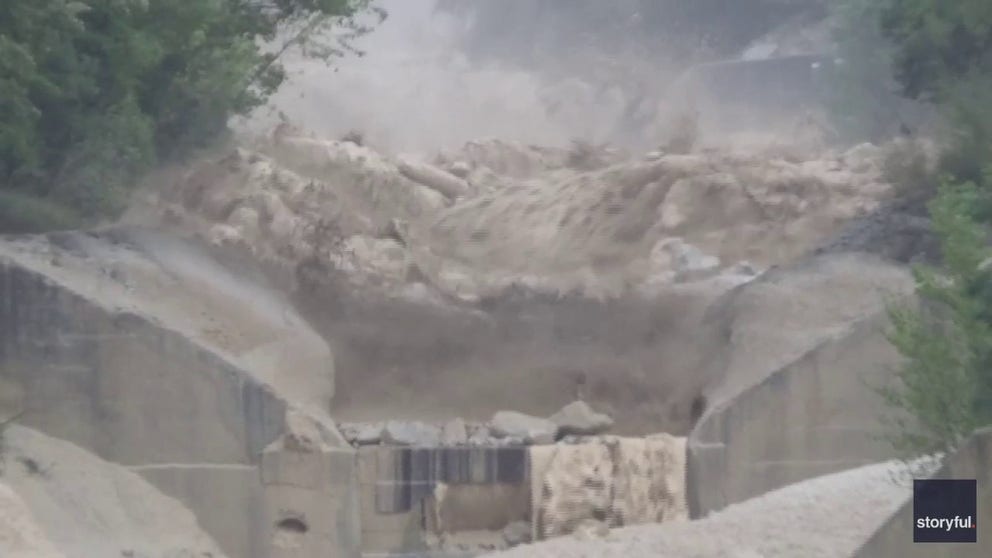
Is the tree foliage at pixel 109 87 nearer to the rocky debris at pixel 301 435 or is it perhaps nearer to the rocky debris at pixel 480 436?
the rocky debris at pixel 301 435

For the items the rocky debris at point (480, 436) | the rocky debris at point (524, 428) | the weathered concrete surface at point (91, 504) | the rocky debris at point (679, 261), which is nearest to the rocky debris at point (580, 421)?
the rocky debris at point (524, 428)

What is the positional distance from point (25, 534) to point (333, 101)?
43647 millimetres

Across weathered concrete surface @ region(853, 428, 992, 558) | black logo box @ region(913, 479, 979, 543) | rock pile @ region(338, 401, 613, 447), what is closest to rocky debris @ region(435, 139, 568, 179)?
rock pile @ region(338, 401, 613, 447)

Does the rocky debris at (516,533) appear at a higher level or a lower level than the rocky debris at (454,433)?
lower

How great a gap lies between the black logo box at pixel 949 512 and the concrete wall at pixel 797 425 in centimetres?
1156

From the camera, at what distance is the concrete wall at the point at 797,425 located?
88.3 ft

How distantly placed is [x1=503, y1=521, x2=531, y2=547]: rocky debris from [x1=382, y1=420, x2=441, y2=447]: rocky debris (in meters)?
1.68

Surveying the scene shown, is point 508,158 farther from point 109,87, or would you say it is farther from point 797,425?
point 797,425

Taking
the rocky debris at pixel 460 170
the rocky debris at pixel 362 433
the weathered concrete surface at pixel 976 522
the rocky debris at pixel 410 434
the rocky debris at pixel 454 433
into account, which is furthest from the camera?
the rocky debris at pixel 460 170

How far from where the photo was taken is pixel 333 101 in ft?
200

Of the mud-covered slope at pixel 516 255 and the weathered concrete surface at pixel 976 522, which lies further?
the mud-covered slope at pixel 516 255

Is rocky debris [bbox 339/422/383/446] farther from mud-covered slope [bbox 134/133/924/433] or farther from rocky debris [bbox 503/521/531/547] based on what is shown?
mud-covered slope [bbox 134/133/924/433]

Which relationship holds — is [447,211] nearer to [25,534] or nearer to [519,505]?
[519,505]

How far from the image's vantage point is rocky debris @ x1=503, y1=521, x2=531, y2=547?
27.6 meters
